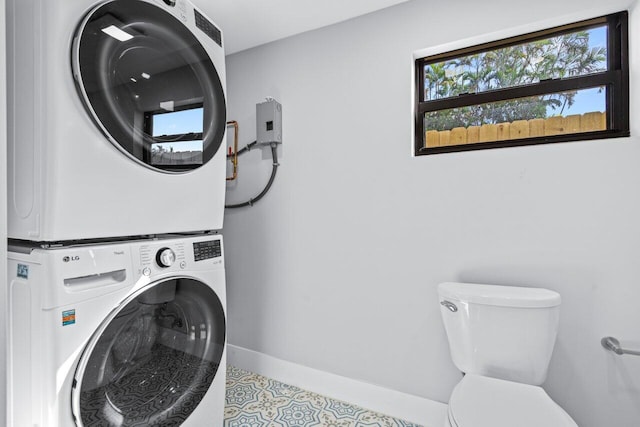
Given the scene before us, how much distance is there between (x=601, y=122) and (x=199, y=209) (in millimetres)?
1730

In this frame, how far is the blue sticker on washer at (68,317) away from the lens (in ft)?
2.82

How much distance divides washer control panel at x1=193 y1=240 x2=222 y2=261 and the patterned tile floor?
0.85 metres

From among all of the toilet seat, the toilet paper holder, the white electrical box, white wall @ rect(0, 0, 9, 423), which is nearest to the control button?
white wall @ rect(0, 0, 9, 423)

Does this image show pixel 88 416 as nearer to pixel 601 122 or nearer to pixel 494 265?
pixel 494 265

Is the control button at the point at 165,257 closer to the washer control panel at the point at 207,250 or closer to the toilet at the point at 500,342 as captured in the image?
the washer control panel at the point at 207,250

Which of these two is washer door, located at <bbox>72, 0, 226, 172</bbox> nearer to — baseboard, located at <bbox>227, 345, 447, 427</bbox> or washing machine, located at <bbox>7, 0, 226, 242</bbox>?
washing machine, located at <bbox>7, 0, 226, 242</bbox>

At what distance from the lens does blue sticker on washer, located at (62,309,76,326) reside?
86 centimetres

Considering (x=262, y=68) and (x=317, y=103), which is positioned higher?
(x=262, y=68)

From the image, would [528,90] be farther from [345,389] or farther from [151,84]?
[345,389]

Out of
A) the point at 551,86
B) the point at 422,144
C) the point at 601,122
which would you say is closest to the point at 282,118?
the point at 422,144

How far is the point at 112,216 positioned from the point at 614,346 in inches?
73.1

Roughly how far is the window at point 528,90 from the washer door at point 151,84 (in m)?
1.04

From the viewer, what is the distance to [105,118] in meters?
0.95

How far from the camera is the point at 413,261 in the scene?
155 centimetres
